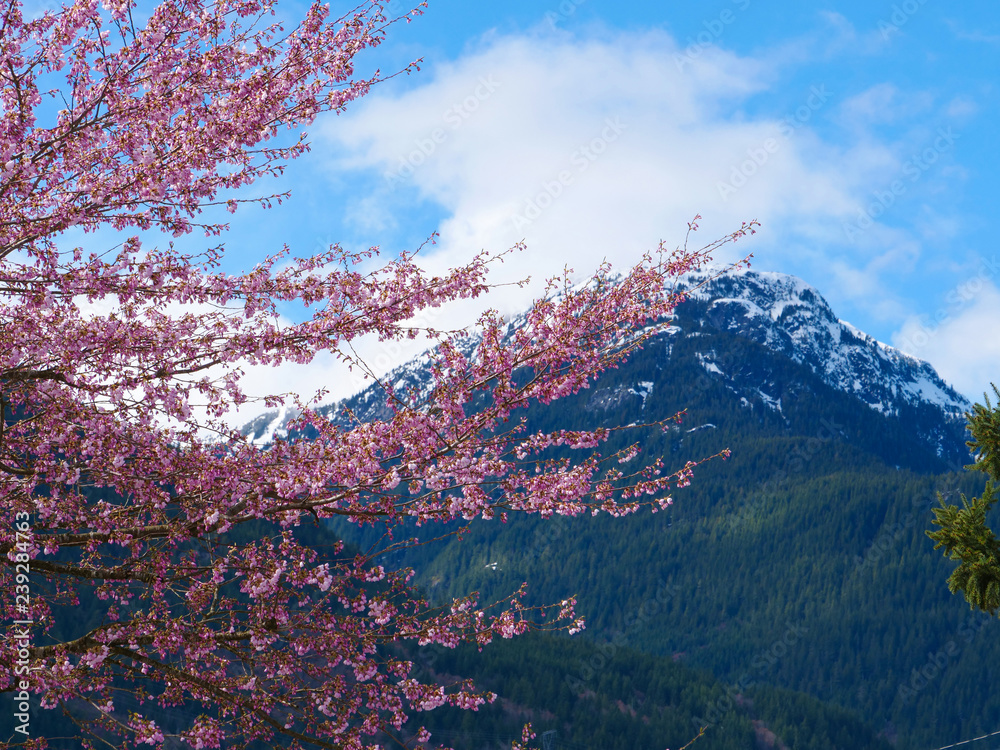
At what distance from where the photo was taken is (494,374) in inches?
324

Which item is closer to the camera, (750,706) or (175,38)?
(175,38)

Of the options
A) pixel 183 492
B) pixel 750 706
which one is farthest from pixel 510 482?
pixel 750 706

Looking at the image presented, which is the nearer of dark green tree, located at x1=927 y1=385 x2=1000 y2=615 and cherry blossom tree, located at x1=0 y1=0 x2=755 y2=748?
cherry blossom tree, located at x1=0 y1=0 x2=755 y2=748

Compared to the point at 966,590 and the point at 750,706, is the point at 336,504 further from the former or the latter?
the point at 750,706

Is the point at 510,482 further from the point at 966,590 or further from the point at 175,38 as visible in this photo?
the point at 966,590

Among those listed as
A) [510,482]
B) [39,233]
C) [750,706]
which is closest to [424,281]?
[510,482]

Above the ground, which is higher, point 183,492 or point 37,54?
point 37,54

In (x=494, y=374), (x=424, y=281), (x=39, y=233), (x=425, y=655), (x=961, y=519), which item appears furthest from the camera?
(x=425, y=655)

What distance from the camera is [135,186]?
26.1 feet

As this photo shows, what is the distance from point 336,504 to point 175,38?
14.4ft

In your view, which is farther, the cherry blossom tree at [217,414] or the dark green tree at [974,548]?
the dark green tree at [974,548]

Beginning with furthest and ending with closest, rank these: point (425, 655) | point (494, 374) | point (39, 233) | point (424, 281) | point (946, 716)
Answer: point (946, 716), point (425, 655), point (424, 281), point (494, 374), point (39, 233)

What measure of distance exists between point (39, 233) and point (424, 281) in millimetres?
3445

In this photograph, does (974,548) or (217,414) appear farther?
(974,548)
